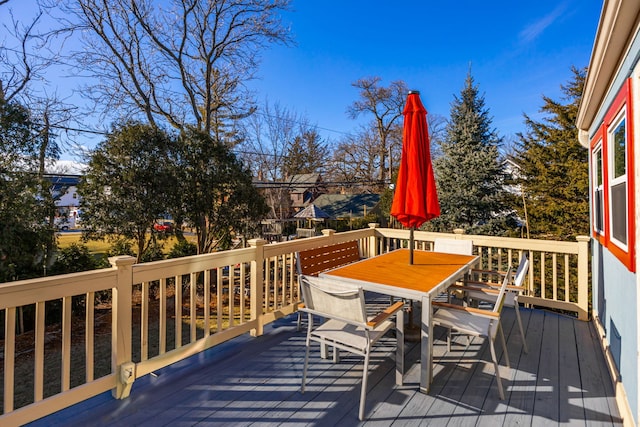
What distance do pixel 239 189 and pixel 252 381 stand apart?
5.69 meters

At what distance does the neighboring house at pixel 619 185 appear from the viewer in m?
1.85

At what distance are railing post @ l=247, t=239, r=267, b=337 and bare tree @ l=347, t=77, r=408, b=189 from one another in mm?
21578

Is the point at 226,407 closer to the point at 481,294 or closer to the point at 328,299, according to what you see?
the point at 328,299

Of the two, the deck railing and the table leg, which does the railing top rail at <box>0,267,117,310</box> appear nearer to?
the deck railing

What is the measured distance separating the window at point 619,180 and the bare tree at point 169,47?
369 inches

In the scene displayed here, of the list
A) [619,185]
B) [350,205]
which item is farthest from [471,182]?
[350,205]

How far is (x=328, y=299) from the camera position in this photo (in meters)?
2.35

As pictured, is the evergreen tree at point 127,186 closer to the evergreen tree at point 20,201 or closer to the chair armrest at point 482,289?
the evergreen tree at point 20,201

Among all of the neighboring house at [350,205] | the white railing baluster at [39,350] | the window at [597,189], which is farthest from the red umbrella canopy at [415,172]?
the neighboring house at [350,205]

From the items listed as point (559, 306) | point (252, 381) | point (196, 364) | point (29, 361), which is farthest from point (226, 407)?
point (29, 361)

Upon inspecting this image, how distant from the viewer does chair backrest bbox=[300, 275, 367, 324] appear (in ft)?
7.25

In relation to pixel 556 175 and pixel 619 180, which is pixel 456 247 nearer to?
pixel 619 180

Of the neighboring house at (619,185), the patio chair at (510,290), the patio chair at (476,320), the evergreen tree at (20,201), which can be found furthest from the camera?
the evergreen tree at (20,201)

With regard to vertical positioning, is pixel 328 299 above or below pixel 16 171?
below
